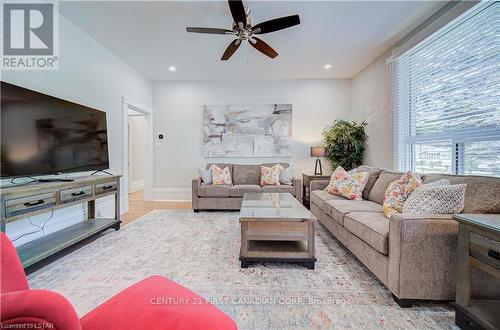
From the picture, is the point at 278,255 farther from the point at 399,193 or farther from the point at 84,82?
the point at 84,82

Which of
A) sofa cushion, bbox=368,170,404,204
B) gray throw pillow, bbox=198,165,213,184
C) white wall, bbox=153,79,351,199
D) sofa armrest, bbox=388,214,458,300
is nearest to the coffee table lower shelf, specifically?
sofa armrest, bbox=388,214,458,300

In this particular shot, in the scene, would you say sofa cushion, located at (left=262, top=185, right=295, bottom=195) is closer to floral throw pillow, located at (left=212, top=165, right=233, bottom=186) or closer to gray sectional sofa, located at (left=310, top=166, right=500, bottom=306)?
floral throw pillow, located at (left=212, top=165, right=233, bottom=186)

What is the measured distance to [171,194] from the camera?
529cm

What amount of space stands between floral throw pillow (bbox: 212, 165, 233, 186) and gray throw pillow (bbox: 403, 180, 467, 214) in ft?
10.7

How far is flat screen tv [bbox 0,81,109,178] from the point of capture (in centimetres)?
197

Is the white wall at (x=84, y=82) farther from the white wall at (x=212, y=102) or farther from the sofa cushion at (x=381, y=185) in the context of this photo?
the sofa cushion at (x=381, y=185)

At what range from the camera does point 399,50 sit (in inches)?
130

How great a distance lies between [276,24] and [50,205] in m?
2.86

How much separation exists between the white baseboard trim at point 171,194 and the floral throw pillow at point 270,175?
1841 millimetres

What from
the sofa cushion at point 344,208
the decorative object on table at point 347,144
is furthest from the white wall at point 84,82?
the decorative object on table at point 347,144

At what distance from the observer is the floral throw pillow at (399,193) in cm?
208

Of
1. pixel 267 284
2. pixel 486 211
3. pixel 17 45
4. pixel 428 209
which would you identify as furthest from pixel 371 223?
pixel 17 45

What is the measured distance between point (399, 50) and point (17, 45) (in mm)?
4704

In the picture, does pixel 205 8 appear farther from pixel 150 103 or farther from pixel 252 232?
pixel 150 103
